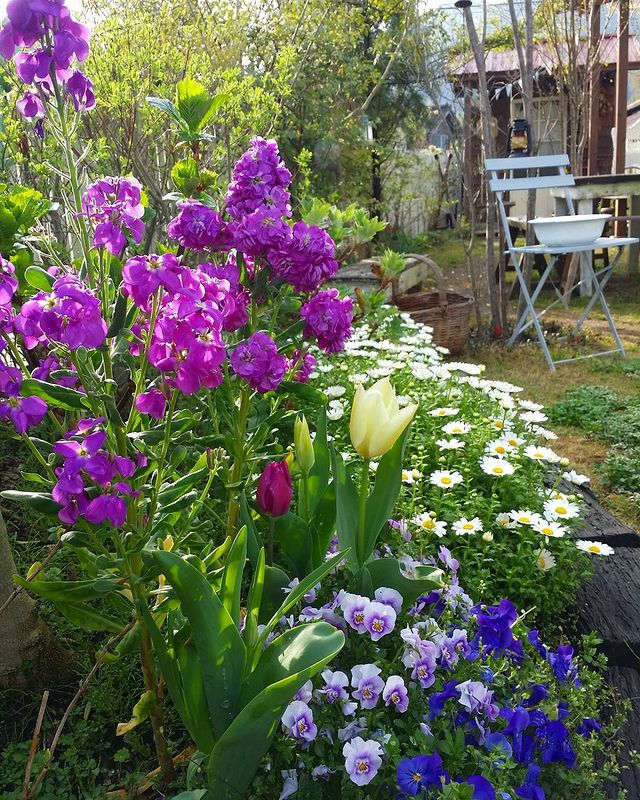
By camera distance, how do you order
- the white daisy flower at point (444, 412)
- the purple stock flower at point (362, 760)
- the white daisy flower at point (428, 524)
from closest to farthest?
the purple stock flower at point (362, 760) → the white daisy flower at point (428, 524) → the white daisy flower at point (444, 412)

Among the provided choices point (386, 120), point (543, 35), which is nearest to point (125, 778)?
point (543, 35)

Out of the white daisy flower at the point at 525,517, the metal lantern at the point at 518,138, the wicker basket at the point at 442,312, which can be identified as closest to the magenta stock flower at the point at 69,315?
the white daisy flower at the point at 525,517

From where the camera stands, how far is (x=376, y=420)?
1446mm

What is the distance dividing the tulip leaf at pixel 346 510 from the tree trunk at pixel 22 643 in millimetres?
712

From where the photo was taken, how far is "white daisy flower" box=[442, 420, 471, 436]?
251 cm

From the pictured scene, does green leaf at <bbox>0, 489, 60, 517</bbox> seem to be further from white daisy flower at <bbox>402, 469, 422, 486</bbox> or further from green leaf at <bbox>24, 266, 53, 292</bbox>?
white daisy flower at <bbox>402, 469, 422, 486</bbox>

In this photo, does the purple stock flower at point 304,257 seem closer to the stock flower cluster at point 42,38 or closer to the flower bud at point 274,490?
the flower bud at point 274,490

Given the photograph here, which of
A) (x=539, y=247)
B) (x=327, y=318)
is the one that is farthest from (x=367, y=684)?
(x=539, y=247)

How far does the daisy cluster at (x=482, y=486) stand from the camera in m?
2.05

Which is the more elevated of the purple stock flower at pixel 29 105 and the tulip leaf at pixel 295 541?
the purple stock flower at pixel 29 105

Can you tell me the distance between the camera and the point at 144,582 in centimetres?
140

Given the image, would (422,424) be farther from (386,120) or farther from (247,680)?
(386,120)

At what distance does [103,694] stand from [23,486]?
3.41ft

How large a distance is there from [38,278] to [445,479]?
1.37 metres
